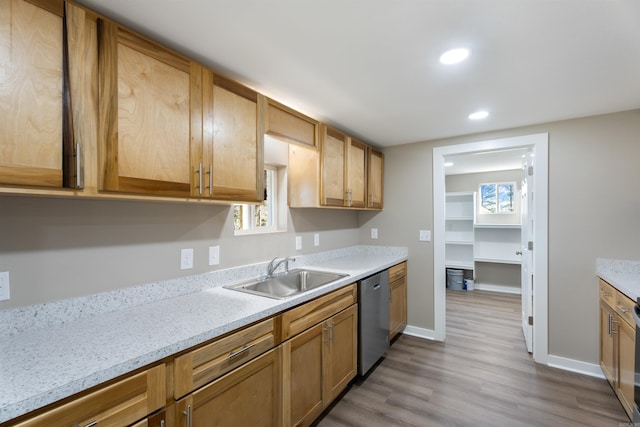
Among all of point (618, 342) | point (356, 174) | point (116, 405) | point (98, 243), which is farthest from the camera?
point (356, 174)

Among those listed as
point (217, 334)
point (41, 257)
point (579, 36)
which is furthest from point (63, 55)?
point (579, 36)

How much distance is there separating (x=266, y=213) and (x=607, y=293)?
2.84m

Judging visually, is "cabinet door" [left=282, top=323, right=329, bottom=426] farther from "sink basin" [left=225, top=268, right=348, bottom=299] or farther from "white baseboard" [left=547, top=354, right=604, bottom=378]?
"white baseboard" [left=547, top=354, right=604, bottom=378]

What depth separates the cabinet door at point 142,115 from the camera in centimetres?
120

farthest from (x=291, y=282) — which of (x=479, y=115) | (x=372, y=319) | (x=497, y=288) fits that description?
(x=497, y=288)

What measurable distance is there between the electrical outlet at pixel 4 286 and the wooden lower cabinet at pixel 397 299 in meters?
2.67

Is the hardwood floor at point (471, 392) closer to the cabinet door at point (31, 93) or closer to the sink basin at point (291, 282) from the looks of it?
the sink basin at point (291, 282)

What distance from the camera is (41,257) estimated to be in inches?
49.6

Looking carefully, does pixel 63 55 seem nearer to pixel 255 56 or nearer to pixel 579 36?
pixel 255 56

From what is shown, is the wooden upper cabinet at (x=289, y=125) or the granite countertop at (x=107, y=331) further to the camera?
the wooden upper cabinet at (x=289, y=125)

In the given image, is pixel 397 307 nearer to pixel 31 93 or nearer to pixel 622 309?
pixel 622 309

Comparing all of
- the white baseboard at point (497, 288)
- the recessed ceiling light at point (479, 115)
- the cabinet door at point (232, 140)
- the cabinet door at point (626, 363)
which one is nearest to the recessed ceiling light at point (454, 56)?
the recessed ceiling light at point (479, 115)

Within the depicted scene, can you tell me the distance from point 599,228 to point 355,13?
2784mm

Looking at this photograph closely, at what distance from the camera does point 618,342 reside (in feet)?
6.79
